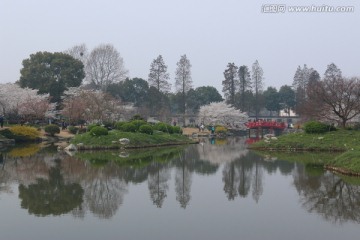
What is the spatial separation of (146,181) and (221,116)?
154 feet

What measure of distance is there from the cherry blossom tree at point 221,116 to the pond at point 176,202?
41774 millimetres

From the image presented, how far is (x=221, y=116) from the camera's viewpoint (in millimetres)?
61625

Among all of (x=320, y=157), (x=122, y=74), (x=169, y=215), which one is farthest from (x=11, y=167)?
(x=122, y=74)

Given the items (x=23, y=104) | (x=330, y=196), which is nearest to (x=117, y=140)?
(x=23, y=104)

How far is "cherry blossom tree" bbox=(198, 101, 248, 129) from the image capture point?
61.6m

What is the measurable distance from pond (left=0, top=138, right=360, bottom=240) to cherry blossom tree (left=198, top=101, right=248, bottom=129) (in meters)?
41.8

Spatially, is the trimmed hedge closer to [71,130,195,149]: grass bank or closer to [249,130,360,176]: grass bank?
[71,130,195,149]: grass bank

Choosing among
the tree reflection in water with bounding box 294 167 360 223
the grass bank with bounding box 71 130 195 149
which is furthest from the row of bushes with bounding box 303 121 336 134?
the tree reflection in water with bounding box 294 167 360 223

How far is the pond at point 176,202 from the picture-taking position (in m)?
8.77

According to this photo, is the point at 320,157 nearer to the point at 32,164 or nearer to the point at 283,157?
the point at 283,157

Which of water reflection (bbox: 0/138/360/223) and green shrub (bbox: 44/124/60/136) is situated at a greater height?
green shrub (bbox: 44/124/60/136)

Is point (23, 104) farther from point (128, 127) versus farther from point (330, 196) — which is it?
point (330, 196)

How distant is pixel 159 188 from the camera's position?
550 inches

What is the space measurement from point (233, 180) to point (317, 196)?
13.3 ft
